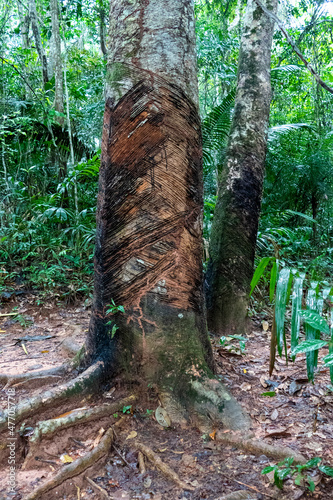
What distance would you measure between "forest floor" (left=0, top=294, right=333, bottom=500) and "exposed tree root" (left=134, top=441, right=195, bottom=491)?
23 mm

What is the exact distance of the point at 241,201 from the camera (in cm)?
380

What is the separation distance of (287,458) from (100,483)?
0.93 meters

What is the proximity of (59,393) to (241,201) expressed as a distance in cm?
251

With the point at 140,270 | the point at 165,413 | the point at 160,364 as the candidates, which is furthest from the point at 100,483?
the point at 140,270

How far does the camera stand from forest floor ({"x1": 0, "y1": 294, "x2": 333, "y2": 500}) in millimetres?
1749

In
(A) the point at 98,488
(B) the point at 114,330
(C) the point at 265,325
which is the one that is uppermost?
(B) the point at 114,330

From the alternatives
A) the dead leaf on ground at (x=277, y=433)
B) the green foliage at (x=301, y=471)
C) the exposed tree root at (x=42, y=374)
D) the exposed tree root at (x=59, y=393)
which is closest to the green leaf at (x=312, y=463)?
the green foliage at (x=301, y=471)

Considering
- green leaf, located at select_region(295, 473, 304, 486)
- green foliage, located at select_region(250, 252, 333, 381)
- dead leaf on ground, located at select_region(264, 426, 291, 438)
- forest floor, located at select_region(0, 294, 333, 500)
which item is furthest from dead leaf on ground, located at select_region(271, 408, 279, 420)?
green foliage, located at select_region(250, 252, 333, 381)

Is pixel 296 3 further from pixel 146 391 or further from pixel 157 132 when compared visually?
pixel 146 391

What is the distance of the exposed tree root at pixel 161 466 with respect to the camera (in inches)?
69.5

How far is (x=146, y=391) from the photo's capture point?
2.32m

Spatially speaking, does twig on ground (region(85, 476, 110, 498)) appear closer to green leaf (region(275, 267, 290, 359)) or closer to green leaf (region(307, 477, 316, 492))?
green leaf (region(307, 477, 316, 492))

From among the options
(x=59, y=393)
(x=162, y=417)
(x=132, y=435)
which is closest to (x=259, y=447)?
(x=162, y=417)

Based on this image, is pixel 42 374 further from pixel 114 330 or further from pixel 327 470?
pixel 327 470
